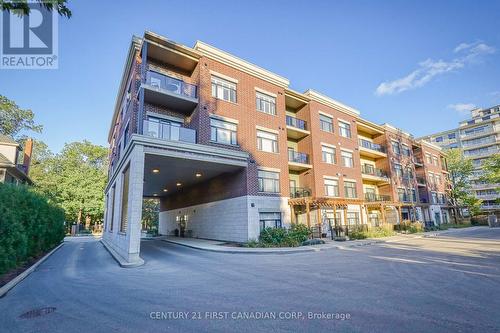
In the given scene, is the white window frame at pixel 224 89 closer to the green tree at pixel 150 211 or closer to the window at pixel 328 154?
the window at pixel 328 154

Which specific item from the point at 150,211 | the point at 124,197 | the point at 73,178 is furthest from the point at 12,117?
the point at 124,197

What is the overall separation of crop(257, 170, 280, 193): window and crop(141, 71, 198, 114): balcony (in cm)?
746

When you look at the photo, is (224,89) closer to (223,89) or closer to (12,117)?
(223,89)

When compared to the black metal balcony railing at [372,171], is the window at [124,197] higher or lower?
lower

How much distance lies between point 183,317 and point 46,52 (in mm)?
11447

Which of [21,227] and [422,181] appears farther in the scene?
[422,181]

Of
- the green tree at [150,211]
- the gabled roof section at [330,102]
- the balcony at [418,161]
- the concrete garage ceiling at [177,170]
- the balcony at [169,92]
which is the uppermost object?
the gabled roof section at [330,102]

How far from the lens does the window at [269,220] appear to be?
19253 mm

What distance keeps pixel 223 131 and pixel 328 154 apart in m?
12.5

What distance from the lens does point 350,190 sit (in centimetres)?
2736

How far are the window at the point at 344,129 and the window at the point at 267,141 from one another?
10278mm

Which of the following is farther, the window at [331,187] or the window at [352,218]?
the window at [352,218]

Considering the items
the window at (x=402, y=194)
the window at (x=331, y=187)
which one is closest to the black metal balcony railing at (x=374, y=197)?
the window at (x=402, y=194)

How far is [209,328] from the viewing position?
4.33 m
